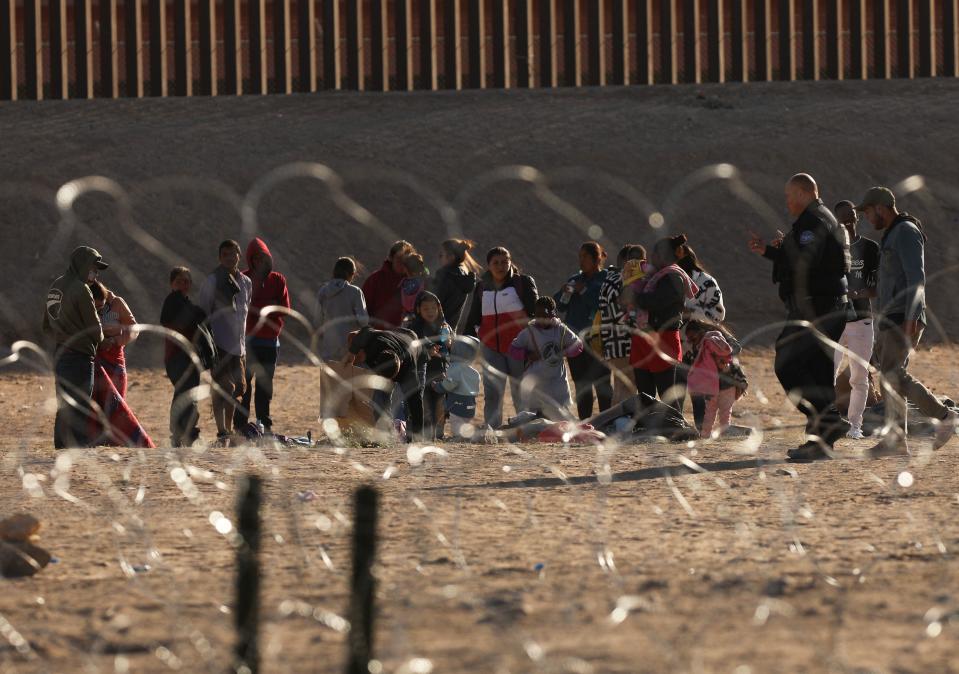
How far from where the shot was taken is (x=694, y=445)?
9.90 metres

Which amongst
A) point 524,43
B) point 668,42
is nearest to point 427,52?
point 524,43

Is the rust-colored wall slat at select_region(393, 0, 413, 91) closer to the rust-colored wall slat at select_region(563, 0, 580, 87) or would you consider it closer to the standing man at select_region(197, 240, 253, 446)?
the rust-colored wall slat at select_region(563, 0, 580, 87)

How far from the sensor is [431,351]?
10.7 metres

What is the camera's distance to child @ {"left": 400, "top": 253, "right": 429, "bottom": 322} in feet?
35.9

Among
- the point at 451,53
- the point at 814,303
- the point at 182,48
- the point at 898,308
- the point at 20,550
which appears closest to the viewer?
the point at 20,550

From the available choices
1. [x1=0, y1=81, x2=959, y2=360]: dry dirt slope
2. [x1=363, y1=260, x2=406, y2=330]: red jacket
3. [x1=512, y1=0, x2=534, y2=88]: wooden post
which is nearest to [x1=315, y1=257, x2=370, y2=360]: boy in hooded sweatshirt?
[x1=363, y1=260, x2=406, y2=330]: red jacket

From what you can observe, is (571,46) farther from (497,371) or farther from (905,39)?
(497,371)

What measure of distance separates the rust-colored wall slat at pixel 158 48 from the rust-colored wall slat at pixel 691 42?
382 inches

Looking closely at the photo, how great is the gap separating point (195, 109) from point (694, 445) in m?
21.8

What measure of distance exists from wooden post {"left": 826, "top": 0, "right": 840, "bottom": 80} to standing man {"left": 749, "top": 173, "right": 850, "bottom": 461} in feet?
83.5

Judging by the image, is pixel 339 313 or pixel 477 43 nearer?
pixel 339 313

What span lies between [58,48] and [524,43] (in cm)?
849

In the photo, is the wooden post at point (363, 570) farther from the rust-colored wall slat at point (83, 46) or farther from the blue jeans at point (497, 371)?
the rust-colored wall slat at point (83, 46)

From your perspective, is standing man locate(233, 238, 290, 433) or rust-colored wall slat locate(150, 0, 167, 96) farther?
rust-colored wall slat locate(150, 0, 167, 96)
